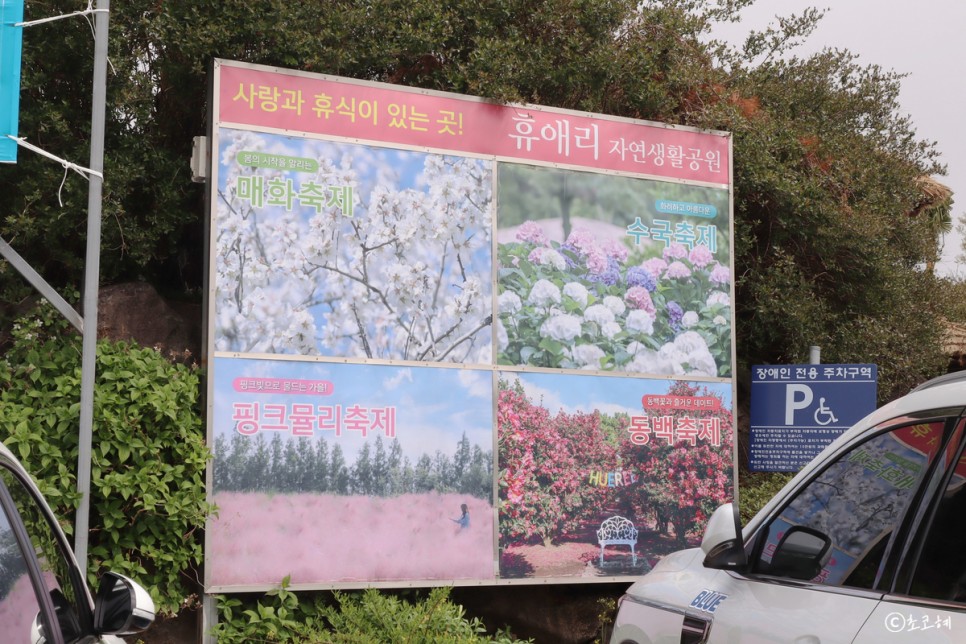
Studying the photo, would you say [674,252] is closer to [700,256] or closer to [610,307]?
[700,256]

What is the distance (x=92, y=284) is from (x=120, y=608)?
4835 mm

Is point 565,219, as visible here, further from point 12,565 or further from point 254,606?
point 12,565

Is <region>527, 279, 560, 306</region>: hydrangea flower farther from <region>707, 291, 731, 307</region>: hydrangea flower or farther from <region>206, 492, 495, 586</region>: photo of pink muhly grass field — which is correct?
<region>206, 492, 495, 586</region>: photo of pink muhly grass field

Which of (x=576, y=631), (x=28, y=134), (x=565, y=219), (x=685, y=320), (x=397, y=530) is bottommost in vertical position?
(x=576, y=631)

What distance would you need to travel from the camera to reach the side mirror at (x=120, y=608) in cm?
340

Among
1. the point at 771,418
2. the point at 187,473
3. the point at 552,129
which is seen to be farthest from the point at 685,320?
the point at 187,473

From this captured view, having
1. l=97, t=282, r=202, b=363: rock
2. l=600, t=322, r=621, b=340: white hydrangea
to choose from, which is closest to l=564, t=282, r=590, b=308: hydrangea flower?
l=600, t=322, r=621, b=340: white hydrangea

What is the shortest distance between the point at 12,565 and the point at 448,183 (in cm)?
688

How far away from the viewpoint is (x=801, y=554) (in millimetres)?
3623

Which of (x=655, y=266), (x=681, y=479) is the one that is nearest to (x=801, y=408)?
(x=681, y=479)

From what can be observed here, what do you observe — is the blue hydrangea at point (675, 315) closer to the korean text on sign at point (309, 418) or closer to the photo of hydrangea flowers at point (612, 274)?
the photo of hydrangea flowers at point (612, 274)

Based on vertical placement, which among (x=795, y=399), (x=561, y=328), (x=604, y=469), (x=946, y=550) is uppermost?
(x=561, y=328)

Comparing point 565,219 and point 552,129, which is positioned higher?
point 552,129

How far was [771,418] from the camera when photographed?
10.8 m
